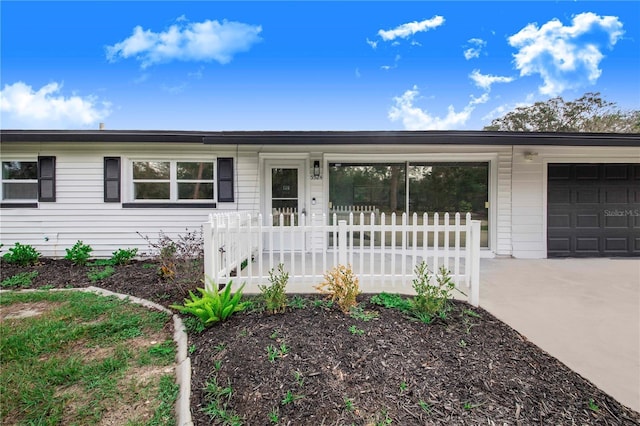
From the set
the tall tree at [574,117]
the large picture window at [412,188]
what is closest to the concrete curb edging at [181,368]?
the large picture window at [412,188]

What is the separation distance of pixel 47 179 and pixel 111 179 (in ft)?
4.64

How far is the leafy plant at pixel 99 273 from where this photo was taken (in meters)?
4.93

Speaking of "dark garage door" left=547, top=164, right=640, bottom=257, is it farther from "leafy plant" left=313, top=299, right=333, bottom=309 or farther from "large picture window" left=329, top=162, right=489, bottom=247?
"leafy plant" left=313, top=299, right=333, bottom=309

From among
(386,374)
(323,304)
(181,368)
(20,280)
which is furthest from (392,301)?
(20,280)

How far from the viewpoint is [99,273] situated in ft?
17.0

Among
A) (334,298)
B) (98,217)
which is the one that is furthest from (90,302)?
(98,217)

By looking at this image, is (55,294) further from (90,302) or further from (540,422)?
(540,422)

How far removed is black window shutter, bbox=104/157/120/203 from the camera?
663 centimetres

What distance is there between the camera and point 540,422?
68.2 inches

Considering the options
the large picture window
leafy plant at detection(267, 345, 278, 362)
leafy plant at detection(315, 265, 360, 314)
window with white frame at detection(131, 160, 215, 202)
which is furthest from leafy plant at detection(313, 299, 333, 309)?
window with white frame at detection(131, 160, 215, 202)

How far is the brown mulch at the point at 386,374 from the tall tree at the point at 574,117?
16.3 m

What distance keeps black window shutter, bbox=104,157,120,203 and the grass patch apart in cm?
327

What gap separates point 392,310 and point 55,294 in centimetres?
467

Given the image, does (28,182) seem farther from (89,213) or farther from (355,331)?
(355,331)
